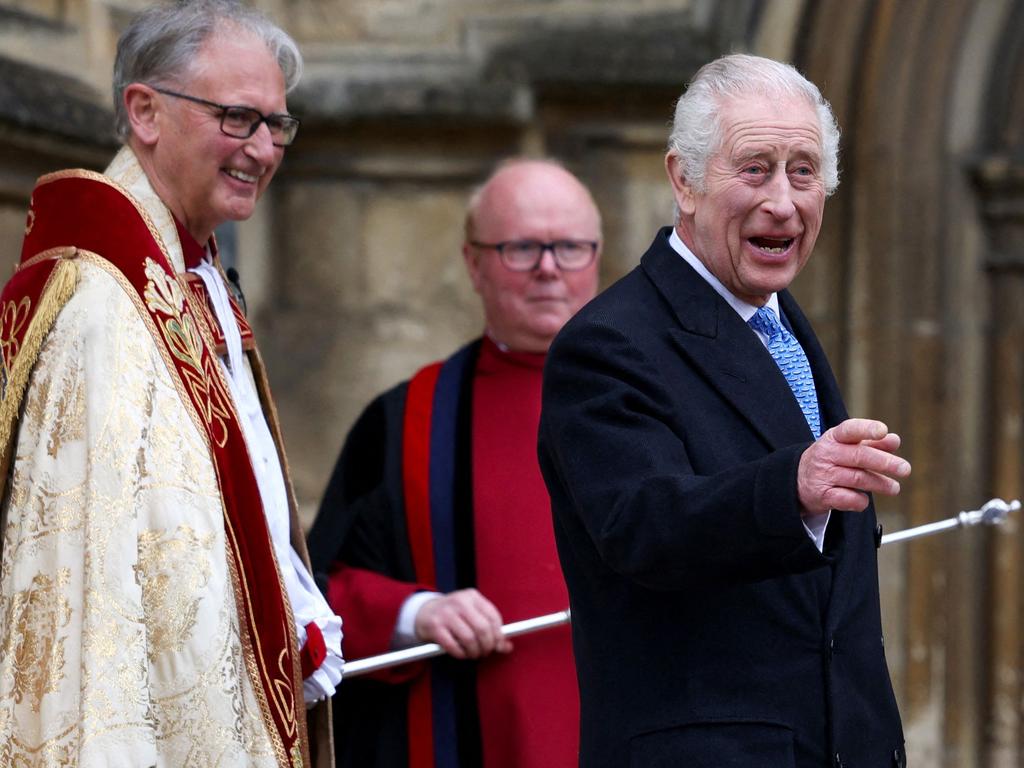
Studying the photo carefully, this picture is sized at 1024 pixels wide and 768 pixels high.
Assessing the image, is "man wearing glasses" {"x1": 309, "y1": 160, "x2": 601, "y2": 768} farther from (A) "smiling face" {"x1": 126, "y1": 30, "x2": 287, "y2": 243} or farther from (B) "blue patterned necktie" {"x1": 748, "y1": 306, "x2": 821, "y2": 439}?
(B) "blue patterned necktie" {"x1": 748, "y1": 306, "x2": 821, "y2": 439}

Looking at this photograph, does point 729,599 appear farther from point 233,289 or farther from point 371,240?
point 371,240

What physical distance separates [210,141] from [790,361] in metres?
0.98

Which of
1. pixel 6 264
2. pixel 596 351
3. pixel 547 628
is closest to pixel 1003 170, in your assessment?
pixel 547 628

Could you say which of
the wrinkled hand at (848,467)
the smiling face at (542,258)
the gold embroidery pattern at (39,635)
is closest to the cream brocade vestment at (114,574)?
the gold embroidery pattern at (39,635)

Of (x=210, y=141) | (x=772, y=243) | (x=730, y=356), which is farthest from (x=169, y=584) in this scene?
(x=772, y=243)

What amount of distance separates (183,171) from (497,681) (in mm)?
1169

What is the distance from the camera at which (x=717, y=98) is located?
2.30 meters

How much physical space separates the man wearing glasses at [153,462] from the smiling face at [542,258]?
0.88 metres

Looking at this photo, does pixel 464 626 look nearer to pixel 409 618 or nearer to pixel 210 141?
pixel 409 618

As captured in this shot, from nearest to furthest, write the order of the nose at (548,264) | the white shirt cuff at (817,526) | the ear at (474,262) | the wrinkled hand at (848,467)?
the wrinkled hand at (848,467) < the white shirt cuff at (817,526) < the nose at (548,264) < the ear at (474,262)

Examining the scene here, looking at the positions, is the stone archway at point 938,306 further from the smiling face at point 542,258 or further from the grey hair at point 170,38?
the grey hair at point 170,38

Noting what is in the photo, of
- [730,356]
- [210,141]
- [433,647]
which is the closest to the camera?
[730,356]

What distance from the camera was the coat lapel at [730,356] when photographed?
2.23 metres

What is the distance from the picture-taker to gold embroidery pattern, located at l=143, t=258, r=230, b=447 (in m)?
2.62
